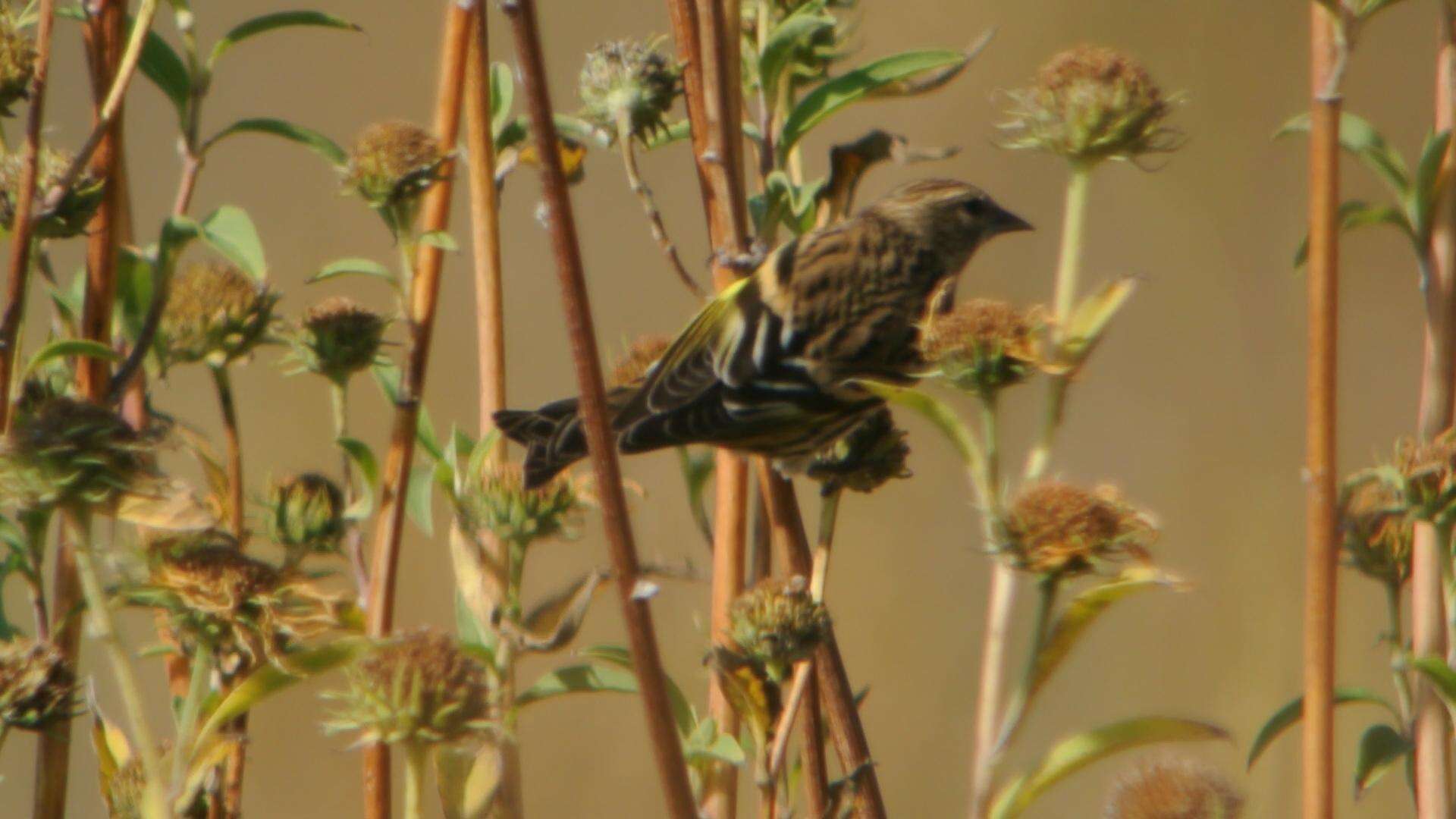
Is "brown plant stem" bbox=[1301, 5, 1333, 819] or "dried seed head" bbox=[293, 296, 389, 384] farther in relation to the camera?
"dried seed head" bbox=[293, 296, 389, 384]

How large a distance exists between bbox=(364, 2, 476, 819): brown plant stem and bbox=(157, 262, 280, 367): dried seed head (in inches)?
6.3

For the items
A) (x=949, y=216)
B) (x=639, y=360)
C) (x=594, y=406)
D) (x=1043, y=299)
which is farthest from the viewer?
(x=1043, y=299)

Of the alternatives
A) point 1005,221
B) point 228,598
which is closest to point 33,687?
point 228,598

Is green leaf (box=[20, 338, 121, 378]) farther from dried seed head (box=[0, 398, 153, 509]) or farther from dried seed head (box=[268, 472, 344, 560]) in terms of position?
dried seed head (box=[268, 472, 344, 560])

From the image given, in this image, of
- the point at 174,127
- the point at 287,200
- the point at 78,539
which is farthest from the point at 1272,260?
the point at 78,539

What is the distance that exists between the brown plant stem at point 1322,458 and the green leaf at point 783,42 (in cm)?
50

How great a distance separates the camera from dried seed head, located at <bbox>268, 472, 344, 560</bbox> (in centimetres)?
141

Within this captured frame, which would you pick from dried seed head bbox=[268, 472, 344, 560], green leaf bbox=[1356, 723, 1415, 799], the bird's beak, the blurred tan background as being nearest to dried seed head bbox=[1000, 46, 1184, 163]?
green leaf bbox=[1356, 723, 1415, 799]

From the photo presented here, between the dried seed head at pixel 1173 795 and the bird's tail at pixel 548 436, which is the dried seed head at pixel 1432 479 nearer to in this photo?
the dried seed head at pixel 1173 795

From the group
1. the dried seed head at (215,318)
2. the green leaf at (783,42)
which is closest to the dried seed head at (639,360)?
the green leaf at (783,42)

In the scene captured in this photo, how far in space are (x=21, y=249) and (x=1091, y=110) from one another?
2.90 ft

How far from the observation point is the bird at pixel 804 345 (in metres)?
1.92

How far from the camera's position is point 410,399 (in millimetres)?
1324

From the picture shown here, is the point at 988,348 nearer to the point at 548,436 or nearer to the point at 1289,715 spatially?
the point at 1289,715
